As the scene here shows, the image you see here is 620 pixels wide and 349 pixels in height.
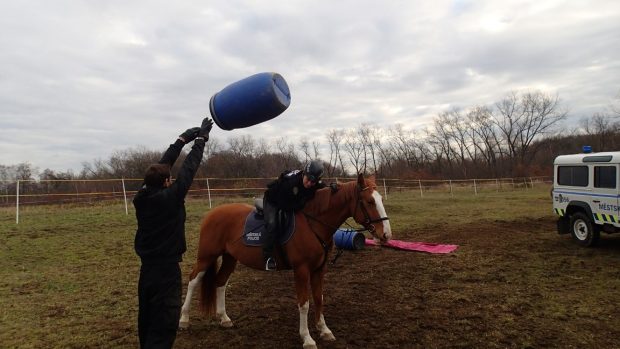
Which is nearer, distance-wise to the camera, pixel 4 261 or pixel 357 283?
pixel 357 283

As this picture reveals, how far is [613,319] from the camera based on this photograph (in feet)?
16.6

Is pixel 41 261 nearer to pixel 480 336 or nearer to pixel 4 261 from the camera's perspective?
pixel 4 261

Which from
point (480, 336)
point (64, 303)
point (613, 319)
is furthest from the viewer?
point (64, 303)

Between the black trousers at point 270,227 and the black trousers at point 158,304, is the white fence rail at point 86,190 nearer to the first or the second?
the black trousers at point 270,227

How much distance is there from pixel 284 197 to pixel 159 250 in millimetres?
1659

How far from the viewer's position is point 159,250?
11.5ft

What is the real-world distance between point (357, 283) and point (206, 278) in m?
2.99

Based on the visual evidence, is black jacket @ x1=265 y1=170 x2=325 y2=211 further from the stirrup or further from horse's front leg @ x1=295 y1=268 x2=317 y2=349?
horse's front leg @ x1=295 y1=268 x2=317 y2=349

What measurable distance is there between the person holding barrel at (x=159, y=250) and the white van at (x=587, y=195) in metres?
9.19

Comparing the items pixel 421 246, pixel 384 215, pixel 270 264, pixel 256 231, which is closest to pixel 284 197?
pixel 256 231

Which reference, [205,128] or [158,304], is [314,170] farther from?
[158,304]

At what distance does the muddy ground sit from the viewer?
15.2ft

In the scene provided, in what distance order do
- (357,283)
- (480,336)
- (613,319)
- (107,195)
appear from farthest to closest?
1. (107,195)
2. (357,283)
3. (613,319)
4. (480,336)

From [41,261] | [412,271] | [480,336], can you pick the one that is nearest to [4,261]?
[41,261]
